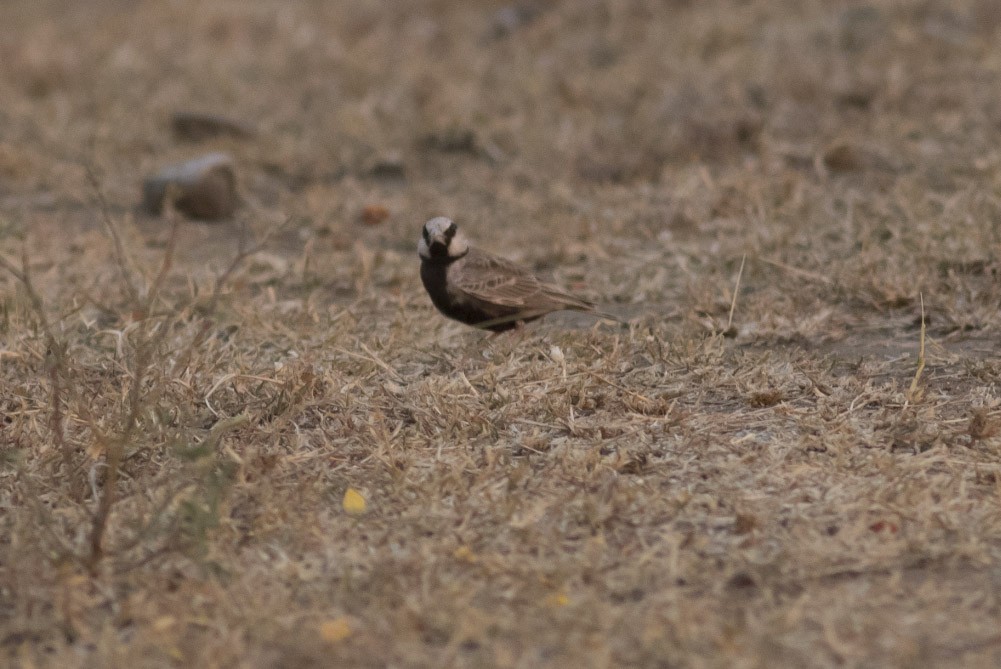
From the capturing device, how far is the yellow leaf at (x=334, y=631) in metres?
3.07

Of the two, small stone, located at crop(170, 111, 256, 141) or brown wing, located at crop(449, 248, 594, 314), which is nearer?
brown wing, located at crop(449, 248, 594, 314)

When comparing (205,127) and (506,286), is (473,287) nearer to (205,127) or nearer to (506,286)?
(506,286)

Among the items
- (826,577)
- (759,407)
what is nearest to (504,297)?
(759,407)

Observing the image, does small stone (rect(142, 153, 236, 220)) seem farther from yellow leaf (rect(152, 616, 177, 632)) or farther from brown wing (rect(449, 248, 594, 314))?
yellow leaf (rect(152, 616, 177, 632))

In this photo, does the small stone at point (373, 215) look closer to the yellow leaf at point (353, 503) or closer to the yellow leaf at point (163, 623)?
the yellow leaf at point (353, 503)

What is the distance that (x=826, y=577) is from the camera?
3314mm

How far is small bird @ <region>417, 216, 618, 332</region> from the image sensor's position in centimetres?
485

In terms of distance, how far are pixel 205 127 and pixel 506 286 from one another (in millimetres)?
4170

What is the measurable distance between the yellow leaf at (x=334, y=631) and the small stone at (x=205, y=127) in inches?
229

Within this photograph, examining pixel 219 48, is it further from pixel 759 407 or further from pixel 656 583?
pixel 656 583

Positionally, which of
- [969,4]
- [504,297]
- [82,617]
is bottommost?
[82,617]

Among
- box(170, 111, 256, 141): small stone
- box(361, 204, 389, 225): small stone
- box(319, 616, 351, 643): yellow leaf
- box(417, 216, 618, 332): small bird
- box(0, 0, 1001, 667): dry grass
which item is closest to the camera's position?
box(319, 616, 351, 643): yellow leaf

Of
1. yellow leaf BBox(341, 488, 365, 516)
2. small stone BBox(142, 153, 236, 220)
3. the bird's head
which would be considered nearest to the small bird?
the bird's head

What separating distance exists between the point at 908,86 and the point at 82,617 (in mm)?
6294
